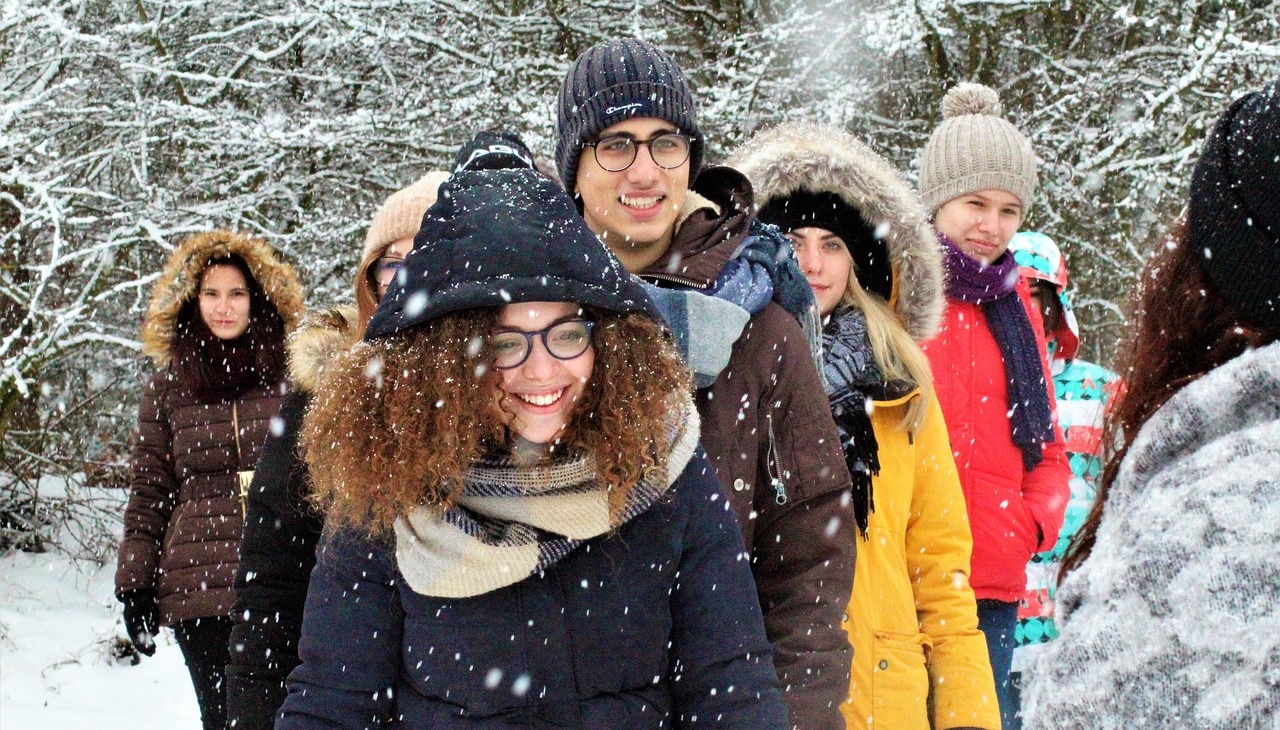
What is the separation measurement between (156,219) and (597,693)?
21.7 feet

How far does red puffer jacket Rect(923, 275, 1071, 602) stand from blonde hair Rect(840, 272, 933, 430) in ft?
1.63

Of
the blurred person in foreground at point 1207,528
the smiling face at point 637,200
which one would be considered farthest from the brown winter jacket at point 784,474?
the blurred person in foreground at point 1207,528

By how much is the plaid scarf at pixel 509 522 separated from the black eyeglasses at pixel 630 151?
2.45ft

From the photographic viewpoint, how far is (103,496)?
8453 millimetres

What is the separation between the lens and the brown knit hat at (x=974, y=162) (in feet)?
11.8

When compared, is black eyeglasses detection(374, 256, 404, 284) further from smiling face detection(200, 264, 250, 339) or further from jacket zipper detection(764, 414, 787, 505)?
smiling face detection(200, 264, 250, 339)

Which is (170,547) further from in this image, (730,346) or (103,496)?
(103,496)

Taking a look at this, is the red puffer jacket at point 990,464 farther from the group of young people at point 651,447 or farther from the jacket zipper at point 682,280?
the jacket zipper at point 682,280

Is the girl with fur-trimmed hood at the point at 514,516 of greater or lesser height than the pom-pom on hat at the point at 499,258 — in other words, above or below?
below

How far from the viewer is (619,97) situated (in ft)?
8.18

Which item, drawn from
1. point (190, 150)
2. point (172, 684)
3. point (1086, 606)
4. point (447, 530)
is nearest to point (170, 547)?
point (447, 530)

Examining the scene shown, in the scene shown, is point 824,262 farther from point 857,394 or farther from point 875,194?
point 857,394

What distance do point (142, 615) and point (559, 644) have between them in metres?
2.96

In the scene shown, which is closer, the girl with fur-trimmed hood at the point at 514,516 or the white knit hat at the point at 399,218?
the girl with fur-trimmed hood at the point at 514,516
